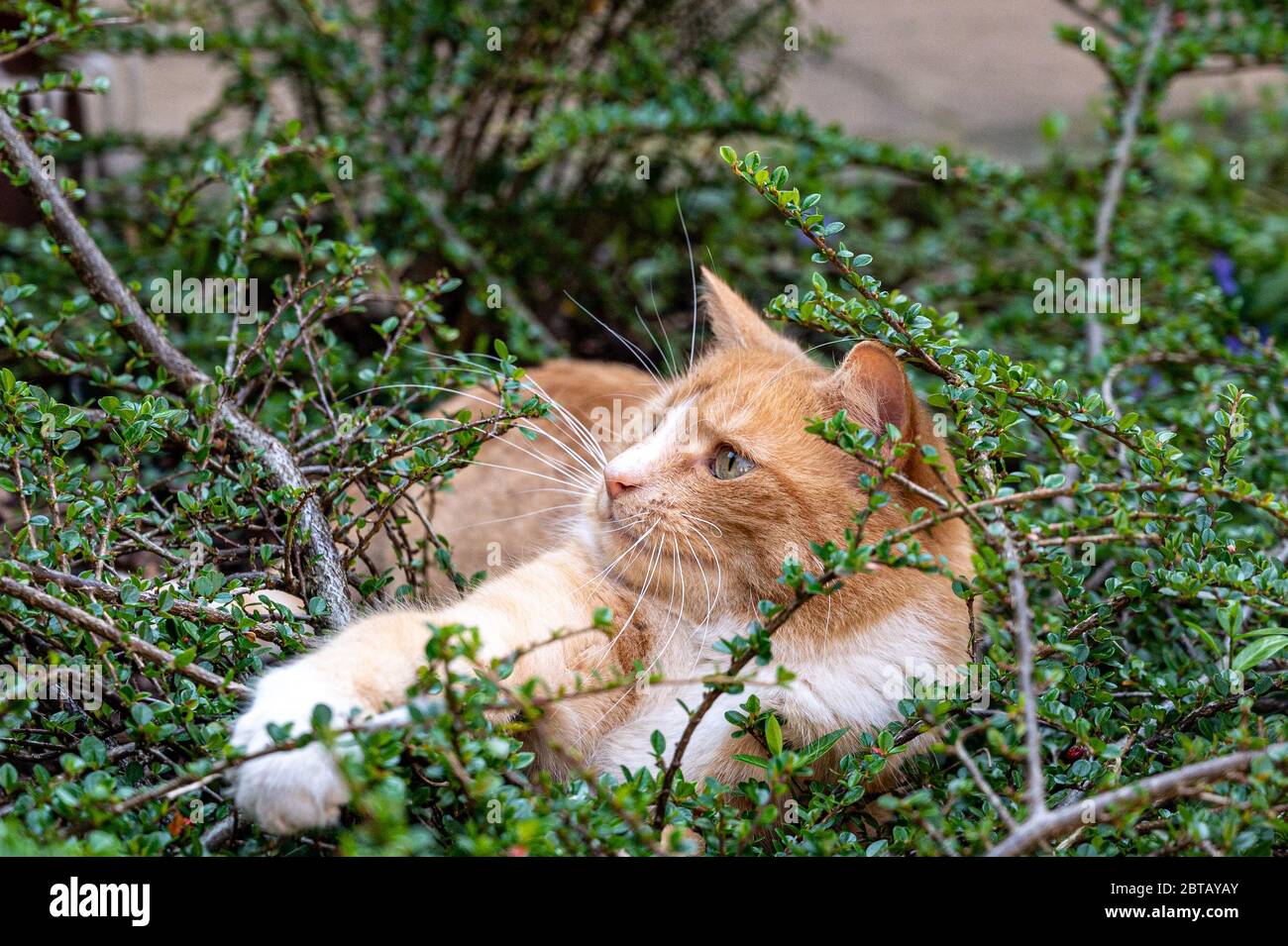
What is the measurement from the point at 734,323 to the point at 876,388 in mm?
520

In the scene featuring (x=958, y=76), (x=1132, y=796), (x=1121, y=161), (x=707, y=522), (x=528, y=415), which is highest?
(x=958, y=76)

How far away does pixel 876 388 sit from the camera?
152cm

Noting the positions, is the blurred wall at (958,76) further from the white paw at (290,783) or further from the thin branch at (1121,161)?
the white paw at (290,783)

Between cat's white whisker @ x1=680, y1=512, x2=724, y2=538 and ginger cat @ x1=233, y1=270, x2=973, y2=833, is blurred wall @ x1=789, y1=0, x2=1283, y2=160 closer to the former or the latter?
ginger cat @ x1=233, y1=270, x2=973, y2=833

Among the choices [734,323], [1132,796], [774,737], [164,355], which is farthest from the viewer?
[734,323]

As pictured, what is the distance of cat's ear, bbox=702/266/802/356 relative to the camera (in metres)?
1.99

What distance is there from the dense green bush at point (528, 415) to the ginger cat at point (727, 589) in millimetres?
77

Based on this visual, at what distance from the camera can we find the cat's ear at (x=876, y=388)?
1471 millimetres

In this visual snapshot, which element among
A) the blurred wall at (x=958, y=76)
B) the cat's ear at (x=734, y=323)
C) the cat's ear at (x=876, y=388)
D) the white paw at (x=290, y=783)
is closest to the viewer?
the white paw at (x=290, y=783)

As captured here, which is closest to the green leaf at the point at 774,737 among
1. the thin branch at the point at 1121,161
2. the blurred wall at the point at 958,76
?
the thin branch at the point at 1121,161

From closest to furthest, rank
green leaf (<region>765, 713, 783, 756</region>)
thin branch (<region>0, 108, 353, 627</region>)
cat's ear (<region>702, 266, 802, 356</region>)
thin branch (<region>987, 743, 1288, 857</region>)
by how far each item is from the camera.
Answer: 1. thin branch (<region>987, 743, 1288, 857</region>)
2. green leaf (<region>765, 713, 783, 756</region>)
3. thin branch (<region>0, 108, 353, 627</region>)
4. cat's ear (<region>702, 266, 802, 356</region>)

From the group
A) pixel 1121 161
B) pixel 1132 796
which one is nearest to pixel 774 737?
pixel 1132 796

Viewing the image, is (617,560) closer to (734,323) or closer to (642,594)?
(642,594)

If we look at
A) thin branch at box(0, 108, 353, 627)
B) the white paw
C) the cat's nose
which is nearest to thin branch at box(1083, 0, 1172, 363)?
the cat's nose
